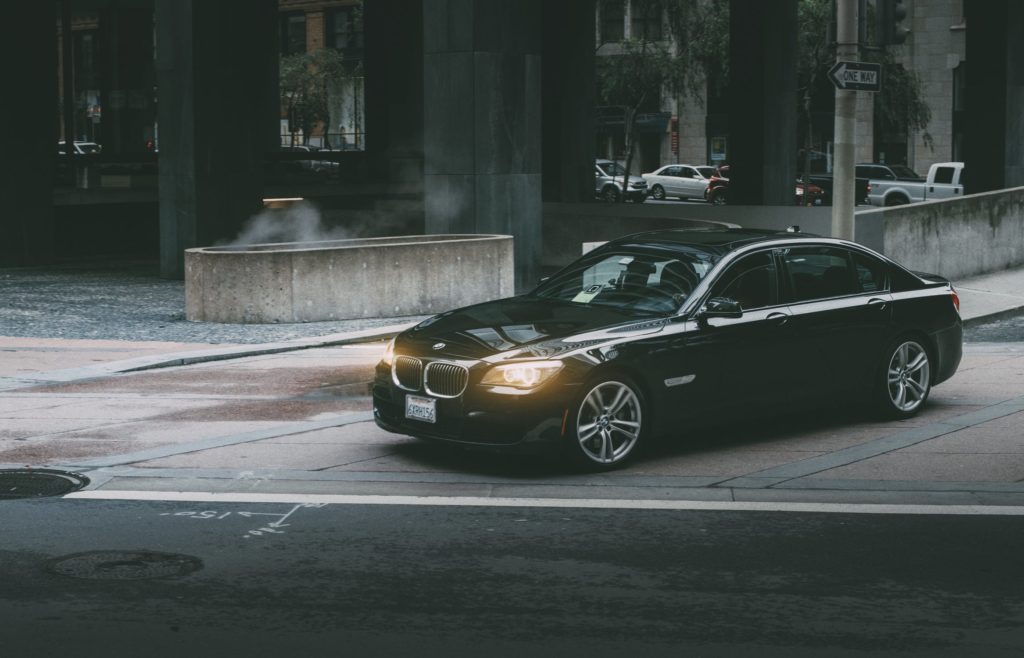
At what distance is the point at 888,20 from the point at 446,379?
27.4 feet

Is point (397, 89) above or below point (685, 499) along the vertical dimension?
above

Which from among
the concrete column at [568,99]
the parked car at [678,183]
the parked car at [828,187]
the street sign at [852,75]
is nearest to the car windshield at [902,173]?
the parked car at [828,187]

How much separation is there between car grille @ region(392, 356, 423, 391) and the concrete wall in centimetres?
1179

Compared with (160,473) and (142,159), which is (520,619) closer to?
(160,473)

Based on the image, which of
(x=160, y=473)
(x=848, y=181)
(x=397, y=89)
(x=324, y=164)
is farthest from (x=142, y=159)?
(x=160, y=473)

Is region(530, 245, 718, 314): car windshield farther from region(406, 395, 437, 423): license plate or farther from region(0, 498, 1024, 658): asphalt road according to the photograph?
region(0, 498, 1024, 658): asphalt road

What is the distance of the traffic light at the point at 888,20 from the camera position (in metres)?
15.2

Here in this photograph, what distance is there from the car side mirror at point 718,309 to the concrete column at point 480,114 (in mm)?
12633

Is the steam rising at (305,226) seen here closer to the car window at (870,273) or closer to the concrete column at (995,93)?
the concrete column at (995,93)

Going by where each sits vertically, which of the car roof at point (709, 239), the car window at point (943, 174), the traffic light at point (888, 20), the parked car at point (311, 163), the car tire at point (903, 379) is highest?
the traffic light at point (888, 20)

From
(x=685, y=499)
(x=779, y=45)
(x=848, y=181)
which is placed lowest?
(x=685, y=499)

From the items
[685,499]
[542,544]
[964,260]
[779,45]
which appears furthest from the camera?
[779,45]

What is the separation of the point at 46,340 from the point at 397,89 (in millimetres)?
27507

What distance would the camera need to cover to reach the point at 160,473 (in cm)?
904
